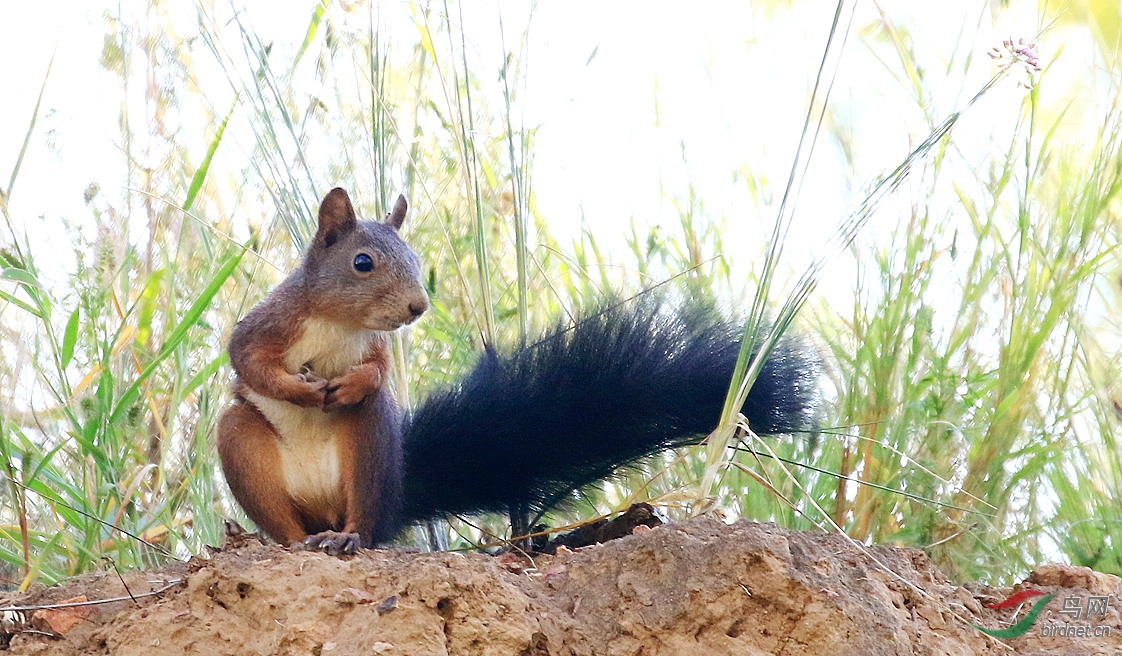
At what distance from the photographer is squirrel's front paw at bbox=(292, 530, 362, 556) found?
212 cm

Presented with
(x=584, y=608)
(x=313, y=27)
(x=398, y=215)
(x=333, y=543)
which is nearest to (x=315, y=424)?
(x=333, y=543)

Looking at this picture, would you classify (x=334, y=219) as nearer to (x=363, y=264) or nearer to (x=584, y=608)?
(x=363, y=264)

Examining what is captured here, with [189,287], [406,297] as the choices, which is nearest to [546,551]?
[406,297]

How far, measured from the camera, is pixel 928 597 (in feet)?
5.83

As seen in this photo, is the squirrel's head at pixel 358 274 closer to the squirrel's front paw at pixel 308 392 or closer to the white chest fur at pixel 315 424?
the white chest fur at pixel 315 424

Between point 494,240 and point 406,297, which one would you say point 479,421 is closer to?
point 406,297

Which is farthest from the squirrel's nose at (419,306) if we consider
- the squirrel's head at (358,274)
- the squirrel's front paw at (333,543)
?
the squirrel's front paw at (333,543)

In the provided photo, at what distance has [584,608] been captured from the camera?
1708mm

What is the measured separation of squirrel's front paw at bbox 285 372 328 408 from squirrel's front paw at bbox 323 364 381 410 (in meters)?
0.01

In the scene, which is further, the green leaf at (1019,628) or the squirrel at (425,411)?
the squirrel at (425,411)

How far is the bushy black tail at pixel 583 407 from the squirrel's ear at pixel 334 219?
0.44 metres

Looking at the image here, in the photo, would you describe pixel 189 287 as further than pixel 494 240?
No

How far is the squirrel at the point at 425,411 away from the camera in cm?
228

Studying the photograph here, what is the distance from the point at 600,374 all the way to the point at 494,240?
52.1 inches
